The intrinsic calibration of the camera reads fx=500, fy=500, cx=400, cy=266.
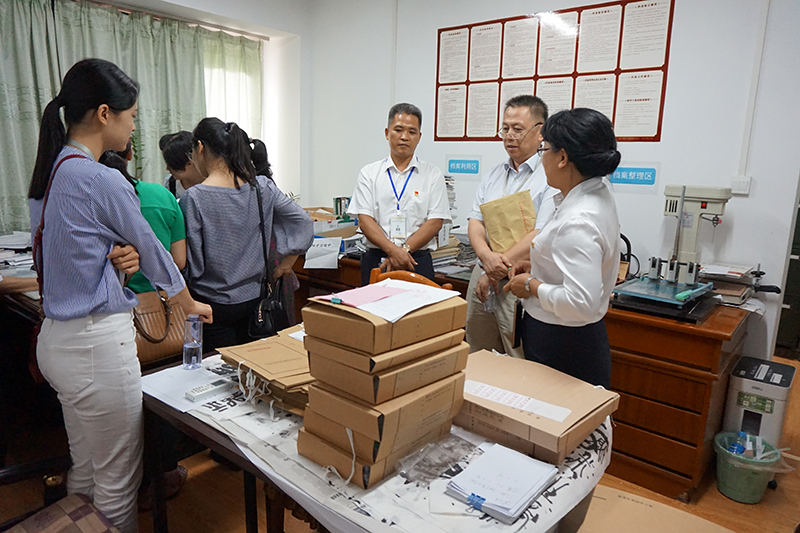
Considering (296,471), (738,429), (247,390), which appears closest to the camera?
(296,471)

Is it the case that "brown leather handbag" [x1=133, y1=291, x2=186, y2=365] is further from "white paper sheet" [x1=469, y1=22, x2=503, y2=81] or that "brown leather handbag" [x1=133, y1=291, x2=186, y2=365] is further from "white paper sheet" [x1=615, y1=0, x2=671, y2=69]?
"white paper sheet" [x1=615, y1=0, x2=671, y2=69]

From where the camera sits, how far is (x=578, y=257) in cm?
132

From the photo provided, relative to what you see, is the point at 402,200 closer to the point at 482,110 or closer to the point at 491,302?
the point at 491,302

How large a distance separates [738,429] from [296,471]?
223 centimetres

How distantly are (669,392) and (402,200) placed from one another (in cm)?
158

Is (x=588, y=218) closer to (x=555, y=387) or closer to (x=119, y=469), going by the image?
(x=555, y=387)

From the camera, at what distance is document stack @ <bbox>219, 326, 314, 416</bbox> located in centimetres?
126

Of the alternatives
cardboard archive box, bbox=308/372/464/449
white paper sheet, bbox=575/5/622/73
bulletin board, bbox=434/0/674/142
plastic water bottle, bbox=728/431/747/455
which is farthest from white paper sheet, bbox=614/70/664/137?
cardboard archive box, bbox=308/372/464/449

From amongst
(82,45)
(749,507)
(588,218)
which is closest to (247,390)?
(588,218)

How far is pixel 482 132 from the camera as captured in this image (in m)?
3.35

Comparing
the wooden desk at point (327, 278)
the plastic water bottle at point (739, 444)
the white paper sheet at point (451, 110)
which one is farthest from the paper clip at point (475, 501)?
the white paper sheet at point (451, 110)

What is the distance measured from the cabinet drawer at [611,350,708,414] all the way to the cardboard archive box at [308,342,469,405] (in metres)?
1.46

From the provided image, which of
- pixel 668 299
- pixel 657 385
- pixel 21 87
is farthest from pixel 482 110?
pixel 21 87

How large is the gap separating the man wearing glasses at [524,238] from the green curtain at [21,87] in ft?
9.68
